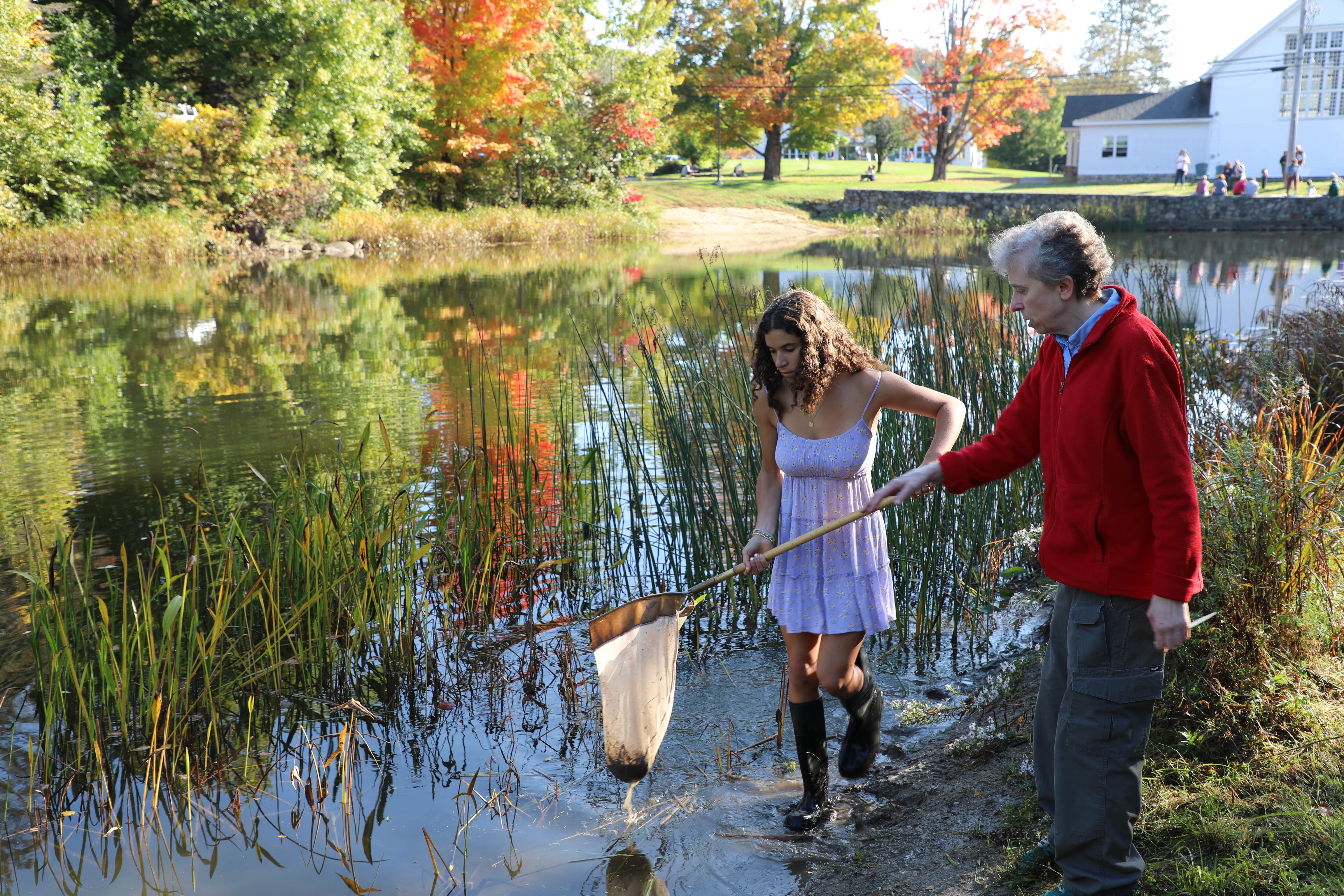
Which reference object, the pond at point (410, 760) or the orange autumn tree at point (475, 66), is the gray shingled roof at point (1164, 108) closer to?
the orange autumn tree at point (475, 66)

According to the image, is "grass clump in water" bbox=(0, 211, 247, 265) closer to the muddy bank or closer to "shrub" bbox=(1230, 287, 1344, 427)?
"shrub" bbox=(1230, 287, 1344, 427)

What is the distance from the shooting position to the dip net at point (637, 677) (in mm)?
2793

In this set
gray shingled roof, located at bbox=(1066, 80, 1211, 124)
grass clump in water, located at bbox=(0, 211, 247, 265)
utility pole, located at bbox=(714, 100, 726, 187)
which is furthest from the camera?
utility pole, located at bbox=(714, 100, 726, 187)

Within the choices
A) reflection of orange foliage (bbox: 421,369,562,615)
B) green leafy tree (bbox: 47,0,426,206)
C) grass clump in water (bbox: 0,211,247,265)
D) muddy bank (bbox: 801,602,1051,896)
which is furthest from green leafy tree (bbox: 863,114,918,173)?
muddy bank (bbox: 801,602,1051,896)

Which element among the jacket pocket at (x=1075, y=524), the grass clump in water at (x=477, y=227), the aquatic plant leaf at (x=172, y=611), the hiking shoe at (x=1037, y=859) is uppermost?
the grass clump in water at (x=477, y=227)

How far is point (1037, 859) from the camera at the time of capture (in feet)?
7.89

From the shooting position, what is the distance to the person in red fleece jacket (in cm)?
192

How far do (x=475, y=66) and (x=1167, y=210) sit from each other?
2161 cm

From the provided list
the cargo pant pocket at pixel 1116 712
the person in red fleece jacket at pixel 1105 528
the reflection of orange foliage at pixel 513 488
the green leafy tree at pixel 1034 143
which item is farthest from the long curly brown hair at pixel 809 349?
the green leafy tree at pixel 1034 143

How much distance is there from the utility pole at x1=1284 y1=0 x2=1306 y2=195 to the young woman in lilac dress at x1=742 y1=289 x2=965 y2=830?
36730 mm

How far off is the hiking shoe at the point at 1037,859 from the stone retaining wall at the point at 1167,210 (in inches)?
A: 1074

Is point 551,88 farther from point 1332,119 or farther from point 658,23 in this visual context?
point 1332,119

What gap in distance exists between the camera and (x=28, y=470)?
687 centimetres

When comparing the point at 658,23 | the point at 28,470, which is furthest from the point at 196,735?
the point at 658,23
